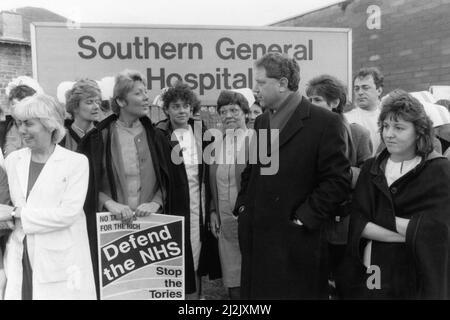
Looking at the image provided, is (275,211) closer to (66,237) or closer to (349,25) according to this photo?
(66,237)

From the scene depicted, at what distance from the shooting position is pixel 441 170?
2213 mm

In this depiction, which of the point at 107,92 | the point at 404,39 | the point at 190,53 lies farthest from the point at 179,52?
the point at 404,39

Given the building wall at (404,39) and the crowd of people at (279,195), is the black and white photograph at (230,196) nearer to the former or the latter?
the crowd of people at (279,195)

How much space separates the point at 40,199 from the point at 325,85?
2092 millimetres

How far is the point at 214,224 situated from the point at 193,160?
56 cm

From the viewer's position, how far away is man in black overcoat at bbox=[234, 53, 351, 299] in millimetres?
2424

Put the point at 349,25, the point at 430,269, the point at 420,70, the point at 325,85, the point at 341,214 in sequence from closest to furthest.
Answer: the point at 430,269 < the point at 341,214 < the point at 325,85 < the point at 420,70 < the point at 349,25

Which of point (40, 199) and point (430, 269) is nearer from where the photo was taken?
point (430, 269)

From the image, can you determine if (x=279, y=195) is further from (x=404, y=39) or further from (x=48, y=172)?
(x=404, y=39)

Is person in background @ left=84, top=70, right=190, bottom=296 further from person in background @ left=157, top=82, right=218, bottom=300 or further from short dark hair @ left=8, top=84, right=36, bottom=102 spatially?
short dark hair @ left=8, top=84, right=36, bottom=102

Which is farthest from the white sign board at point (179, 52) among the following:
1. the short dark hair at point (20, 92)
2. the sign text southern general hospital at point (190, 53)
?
the short dark hair at point (20, 92)

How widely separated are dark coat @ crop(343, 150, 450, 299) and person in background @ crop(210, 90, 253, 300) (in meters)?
1.09

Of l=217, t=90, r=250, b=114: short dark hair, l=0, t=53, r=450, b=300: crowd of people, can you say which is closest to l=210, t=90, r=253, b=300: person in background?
l=217, t=90, r=250, b=114: short dark hair

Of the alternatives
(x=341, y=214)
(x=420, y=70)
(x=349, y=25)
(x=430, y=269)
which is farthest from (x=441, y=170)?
(x=349, y=25)
